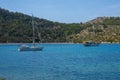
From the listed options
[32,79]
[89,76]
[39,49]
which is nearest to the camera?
[32,79]

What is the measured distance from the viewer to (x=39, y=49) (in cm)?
13875

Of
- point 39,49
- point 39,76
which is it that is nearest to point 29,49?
point 39,49

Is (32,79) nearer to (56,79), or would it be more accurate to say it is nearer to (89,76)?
(56,79)

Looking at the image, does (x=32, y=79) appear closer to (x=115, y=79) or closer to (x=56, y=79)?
(x=56, y=79)

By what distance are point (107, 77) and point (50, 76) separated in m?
7.66

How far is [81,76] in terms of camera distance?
147ft

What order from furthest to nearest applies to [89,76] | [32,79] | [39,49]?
[39,49]
[89,76]
[32,79]

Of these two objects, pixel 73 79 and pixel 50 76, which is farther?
pixel 50 76

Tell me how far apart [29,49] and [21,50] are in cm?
526

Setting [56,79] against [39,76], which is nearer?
[56,79]

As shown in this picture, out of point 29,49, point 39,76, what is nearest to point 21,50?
point 29,49

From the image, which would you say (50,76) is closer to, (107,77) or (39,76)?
(39,76)

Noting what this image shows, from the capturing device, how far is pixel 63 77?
44.0 m

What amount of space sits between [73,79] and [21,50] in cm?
10295
